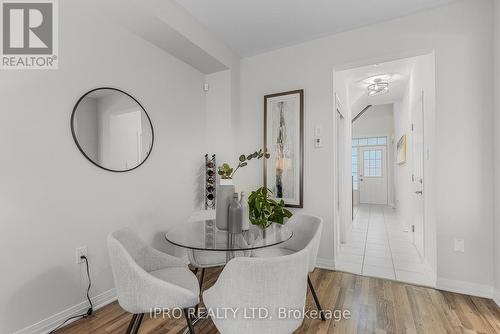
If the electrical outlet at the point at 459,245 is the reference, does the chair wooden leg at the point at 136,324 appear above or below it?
below

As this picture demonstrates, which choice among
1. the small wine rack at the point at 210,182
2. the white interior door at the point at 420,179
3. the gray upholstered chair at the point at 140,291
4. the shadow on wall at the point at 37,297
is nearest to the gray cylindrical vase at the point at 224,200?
the gray upholstered chair at the point at 140,291

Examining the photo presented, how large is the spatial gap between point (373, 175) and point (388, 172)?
46cm

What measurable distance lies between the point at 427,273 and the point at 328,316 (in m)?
1.49

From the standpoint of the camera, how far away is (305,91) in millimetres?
2963

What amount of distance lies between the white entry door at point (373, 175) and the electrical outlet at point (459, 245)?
599 cm

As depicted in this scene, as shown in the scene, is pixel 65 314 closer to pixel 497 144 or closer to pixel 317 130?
pixel 317 130

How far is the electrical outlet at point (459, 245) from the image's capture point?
2211 mm

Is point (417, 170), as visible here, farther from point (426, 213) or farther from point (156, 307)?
point (156, 307)

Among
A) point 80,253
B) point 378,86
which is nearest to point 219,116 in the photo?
point 80,253

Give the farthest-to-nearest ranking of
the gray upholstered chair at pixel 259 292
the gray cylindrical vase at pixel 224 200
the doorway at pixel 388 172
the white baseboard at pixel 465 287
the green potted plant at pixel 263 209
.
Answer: the doorway at pixel 388 172 < the green potted plant at pixel 263 209 < the white baseboard at pixel 465 287 < the gray cylindrical vase at pixel 224 200 < the gray upholstered chair at pixel 259 292

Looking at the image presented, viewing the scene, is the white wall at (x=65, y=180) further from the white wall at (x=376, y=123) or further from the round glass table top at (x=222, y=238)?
the white wall at (x=376, y=123)

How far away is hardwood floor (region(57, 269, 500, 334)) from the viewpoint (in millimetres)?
1729

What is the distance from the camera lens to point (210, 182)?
3.17 m

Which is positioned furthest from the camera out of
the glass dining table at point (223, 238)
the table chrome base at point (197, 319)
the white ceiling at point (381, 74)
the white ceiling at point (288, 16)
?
the white ceiling at point (381, 74)
